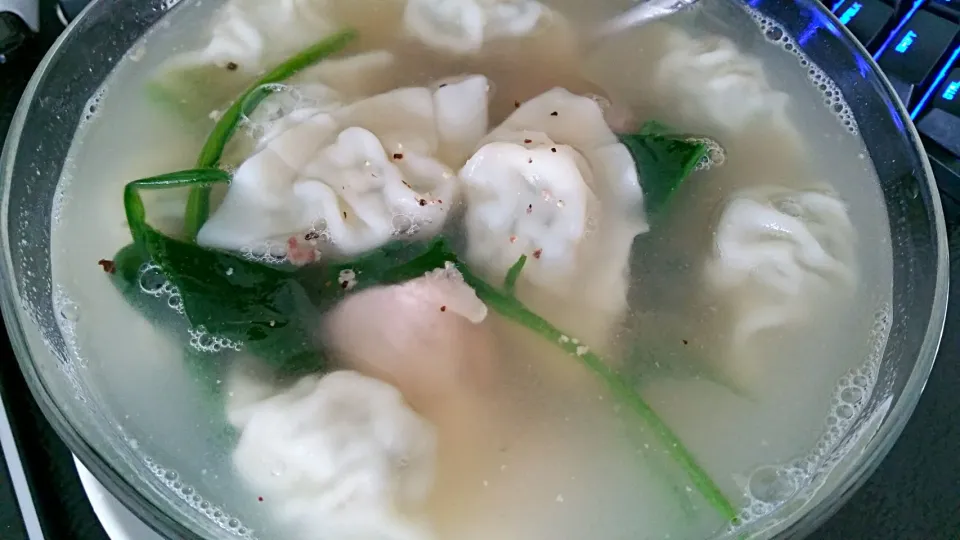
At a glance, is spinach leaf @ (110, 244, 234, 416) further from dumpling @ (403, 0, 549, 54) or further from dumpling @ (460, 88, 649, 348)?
dumpling @ (403, 0, 549, 54)

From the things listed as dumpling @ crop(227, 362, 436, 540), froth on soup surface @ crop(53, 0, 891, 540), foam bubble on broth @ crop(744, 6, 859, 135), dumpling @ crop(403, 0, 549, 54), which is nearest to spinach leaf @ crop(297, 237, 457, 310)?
froth on soup surface @ crop(53, 0, 891, 540)

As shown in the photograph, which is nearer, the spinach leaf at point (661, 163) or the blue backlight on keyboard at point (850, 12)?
the spinach leaf at point (661, 163)

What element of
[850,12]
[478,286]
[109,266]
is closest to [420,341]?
[478,286]

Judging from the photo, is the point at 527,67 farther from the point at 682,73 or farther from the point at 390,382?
the point at 390,382

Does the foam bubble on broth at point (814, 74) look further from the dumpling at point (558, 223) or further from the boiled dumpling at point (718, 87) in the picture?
the dumpling at point (558, 223)

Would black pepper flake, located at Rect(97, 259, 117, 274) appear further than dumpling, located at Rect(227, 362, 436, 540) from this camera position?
Yes

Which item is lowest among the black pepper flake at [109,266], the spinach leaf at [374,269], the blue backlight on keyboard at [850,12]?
the spinach leaf at [374,269]

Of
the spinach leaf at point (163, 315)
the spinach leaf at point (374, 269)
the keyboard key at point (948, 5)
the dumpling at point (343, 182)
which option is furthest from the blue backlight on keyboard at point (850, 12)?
the spinach leaf at point (163, 315)
